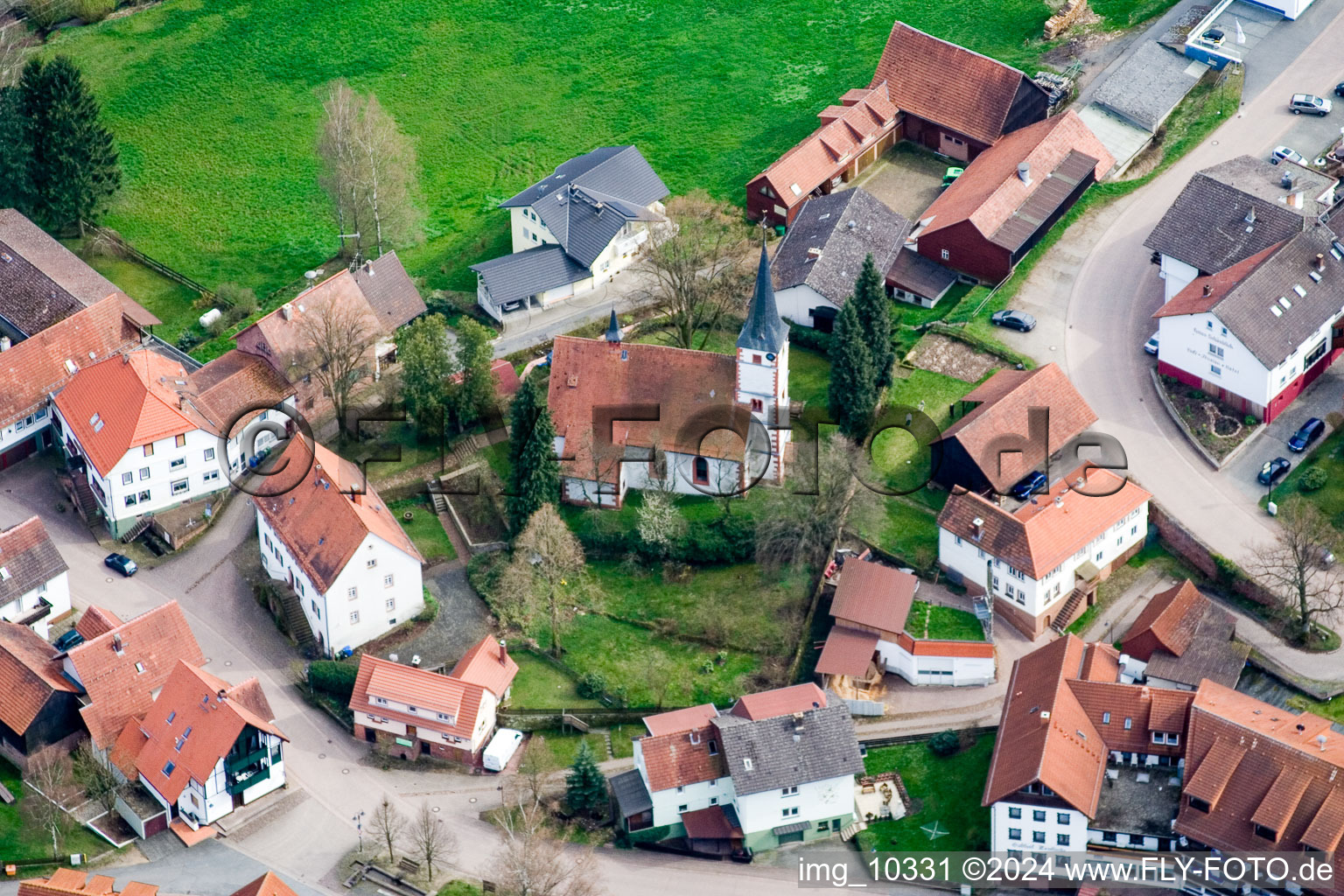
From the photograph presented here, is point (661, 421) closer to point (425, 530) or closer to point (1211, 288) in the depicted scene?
point (425, 530)

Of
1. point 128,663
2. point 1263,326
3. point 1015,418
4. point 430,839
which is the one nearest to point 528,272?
point 1015,418

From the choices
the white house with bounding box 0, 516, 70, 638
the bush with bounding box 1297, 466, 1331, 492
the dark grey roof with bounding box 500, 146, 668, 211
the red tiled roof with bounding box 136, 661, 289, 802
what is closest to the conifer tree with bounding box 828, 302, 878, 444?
the dark grey roof with bounding box 500, 146, 668, 211

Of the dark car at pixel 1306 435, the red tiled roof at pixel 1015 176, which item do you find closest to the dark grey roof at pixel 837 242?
the red tiled roof at pixel 1015 176

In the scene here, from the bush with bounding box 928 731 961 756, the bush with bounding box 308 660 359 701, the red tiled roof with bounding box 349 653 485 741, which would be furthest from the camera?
the bush with bounding box 308 660 359 701

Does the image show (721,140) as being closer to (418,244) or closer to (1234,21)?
(418,244)

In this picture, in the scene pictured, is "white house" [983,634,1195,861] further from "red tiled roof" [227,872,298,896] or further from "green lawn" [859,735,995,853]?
"red tiled roof" [227,872,298,896]

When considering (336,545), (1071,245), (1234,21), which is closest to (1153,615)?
(1071,245)
